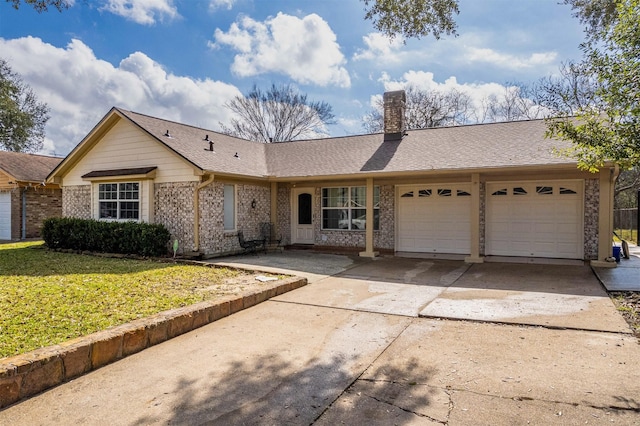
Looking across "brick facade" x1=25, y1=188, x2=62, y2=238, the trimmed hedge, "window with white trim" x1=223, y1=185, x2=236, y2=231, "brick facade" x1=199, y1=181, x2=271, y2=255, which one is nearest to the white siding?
"brick facade" x1=199, y1=181, x2=271, y2=255

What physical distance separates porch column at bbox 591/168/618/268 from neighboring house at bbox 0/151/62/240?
63.3 feet

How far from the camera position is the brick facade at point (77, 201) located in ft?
44.6

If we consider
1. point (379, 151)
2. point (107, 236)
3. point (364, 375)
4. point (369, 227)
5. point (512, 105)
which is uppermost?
point (512, 105)

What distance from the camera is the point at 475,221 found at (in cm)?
1082

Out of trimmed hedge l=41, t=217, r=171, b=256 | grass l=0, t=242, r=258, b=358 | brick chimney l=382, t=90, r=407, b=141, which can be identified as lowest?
grass l=0, t=242, r=258, b=358

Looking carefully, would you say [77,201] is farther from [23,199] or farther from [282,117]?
[282,117]

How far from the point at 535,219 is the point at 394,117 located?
5.79 meters

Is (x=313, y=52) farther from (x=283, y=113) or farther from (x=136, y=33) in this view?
(x=283, y=113)

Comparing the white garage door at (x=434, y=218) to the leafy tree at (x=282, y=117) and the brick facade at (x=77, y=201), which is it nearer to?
the brick facade at (x=77, y=201)

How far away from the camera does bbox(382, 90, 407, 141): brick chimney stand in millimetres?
14164

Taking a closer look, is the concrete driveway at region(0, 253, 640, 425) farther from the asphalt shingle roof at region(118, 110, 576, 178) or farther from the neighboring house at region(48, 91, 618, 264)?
the asphalt shingle roof at region(118, 110, 576, 178)

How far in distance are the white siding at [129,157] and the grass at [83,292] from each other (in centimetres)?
282

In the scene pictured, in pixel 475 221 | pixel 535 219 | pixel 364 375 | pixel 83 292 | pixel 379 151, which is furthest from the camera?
pixel 379 151

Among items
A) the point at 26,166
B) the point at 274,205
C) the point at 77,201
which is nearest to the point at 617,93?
the point at 274,205
